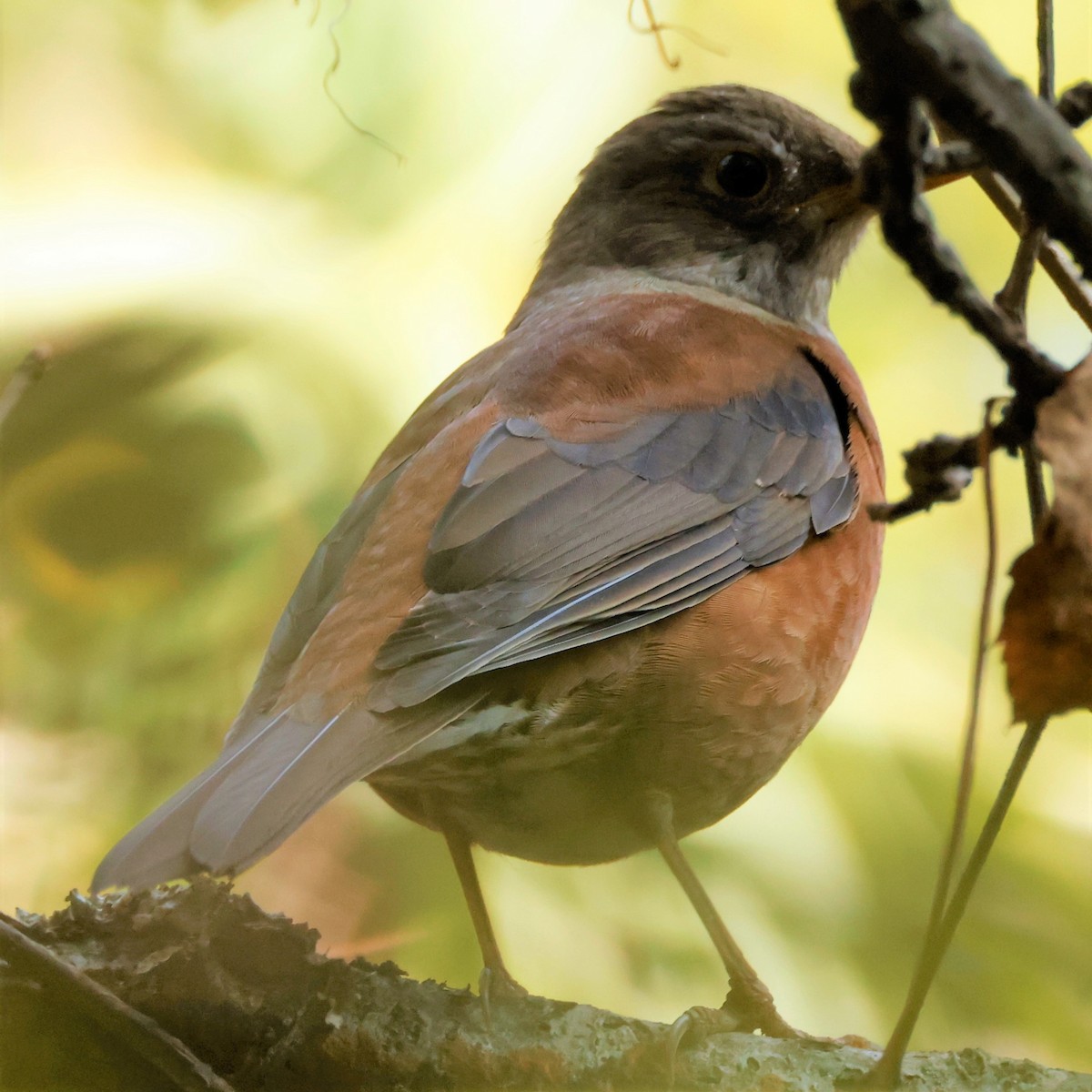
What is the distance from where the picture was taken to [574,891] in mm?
2180

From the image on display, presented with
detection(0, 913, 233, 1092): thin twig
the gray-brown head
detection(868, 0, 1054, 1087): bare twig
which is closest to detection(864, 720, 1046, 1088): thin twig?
detection(868, 0, 1054, 1087): bare twig

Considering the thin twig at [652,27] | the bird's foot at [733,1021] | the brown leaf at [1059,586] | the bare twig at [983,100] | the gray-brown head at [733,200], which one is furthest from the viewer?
the gray-brown head at [733,200]

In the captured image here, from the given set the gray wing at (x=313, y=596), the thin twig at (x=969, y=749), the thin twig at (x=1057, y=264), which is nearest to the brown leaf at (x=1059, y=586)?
the thin twig at (x=969, y=749)

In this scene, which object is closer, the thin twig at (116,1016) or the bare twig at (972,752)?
the bare twig at (972,752)

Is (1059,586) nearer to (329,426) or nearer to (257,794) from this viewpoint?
(257,794)

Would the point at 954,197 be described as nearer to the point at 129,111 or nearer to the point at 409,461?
the point at 409,461

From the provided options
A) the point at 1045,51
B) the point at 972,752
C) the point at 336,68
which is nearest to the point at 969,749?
the point at 972,752

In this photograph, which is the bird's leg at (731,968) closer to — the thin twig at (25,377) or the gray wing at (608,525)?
the gray wing at (608,525)

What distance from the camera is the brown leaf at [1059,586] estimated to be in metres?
0.85

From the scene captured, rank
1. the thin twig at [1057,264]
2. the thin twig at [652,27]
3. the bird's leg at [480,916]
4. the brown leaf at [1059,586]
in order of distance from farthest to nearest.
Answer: the thin twig at [652,27] → the bird's leg at [480,916] → the thin twig at [1057,264] → the brown leaf at [1059,586]

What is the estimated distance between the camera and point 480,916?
1686mm

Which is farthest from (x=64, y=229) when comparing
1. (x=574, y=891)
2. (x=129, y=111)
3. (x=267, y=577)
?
(x=574, y=891)

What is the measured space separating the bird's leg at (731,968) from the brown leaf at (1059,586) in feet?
2.25

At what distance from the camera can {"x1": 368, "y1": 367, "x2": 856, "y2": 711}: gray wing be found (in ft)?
4.34
